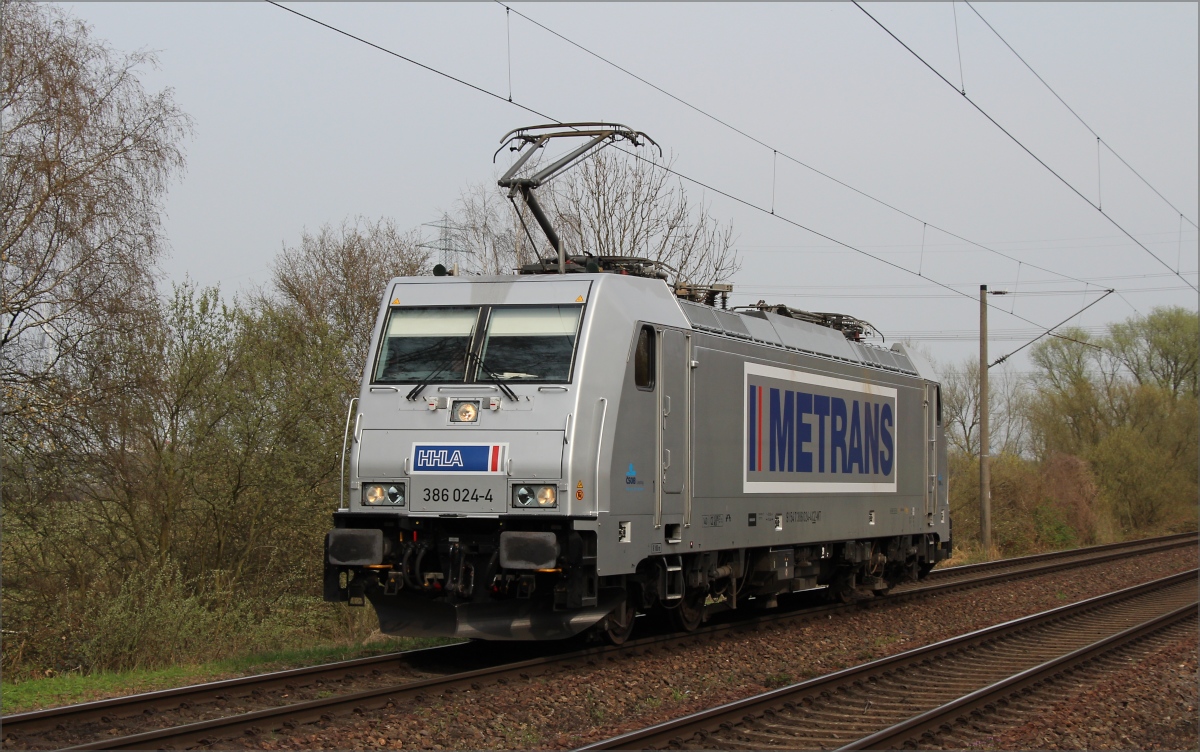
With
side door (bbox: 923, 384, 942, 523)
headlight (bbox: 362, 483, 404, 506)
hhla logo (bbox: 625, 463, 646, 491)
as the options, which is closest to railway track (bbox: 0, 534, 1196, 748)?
headlight (bbox: 362, 483, 404, 506)

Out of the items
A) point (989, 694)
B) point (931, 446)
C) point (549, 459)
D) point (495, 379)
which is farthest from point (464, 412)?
point (931, 446)

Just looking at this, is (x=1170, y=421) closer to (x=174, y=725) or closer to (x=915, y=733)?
(x=915, y=733)

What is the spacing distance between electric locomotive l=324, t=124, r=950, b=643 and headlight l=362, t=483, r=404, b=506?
2cm

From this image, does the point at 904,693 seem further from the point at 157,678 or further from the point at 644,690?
the point at 157,678

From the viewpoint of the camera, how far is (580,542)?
9828mm

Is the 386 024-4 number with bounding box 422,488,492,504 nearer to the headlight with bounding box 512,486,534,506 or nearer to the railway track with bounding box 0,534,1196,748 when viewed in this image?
the headlight with bounding box 512,486,534,506

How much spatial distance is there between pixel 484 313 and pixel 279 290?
28.5m

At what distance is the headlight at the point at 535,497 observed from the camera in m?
9.94

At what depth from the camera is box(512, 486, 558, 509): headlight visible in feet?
32.6

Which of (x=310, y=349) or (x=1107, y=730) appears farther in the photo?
(x=310, y=349)

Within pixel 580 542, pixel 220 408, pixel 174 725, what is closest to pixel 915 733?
pixel 580 542

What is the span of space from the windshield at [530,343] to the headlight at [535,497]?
101 centimetres

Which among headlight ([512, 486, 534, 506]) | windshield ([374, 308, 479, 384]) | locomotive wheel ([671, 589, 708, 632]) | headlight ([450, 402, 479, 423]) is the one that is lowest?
locomotive wheel ([671, 589, 708, 632])

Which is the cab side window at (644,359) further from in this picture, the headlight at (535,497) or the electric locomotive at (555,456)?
the headlight at (535,497)
